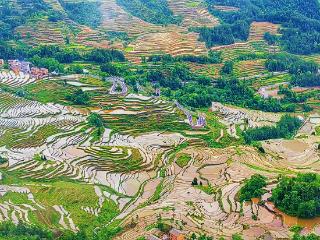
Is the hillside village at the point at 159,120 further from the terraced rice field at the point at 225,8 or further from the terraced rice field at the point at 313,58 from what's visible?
the terraced rice field at the point at 313,58

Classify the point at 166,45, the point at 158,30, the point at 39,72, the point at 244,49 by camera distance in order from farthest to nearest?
the point at 158,30 → the point at 244,49 → the point at 166,45 → the point at 39,72

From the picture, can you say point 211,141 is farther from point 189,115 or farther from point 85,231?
point 85,231

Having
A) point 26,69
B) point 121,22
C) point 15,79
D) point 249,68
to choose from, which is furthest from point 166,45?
point 15,79

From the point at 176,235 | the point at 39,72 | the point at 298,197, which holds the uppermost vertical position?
the point at 298,197

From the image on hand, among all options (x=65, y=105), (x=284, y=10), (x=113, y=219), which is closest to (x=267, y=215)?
(x=113, y=219)

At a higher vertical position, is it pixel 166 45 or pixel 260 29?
pixel 166 45

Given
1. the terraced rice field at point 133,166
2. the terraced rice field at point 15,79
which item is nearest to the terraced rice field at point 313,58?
the terraced rice field at point 133,166

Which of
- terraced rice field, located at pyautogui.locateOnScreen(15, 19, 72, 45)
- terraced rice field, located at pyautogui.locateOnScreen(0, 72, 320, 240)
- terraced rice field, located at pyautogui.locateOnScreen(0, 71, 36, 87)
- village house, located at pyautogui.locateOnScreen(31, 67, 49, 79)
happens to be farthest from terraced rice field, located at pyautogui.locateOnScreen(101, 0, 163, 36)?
terraced rice field, located at pyautogui.locateOnScreen(0, 72, 320, 240)

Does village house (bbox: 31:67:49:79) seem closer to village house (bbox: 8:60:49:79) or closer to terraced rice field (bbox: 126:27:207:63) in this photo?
village house (bbox: 8:60:49:79)

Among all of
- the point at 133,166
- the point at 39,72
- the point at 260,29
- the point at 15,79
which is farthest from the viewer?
the point at 260,29

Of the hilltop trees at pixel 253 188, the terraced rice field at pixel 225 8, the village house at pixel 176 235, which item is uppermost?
the village house at pixel 176 235

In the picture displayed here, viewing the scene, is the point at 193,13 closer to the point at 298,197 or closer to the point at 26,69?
the point at 26,69
